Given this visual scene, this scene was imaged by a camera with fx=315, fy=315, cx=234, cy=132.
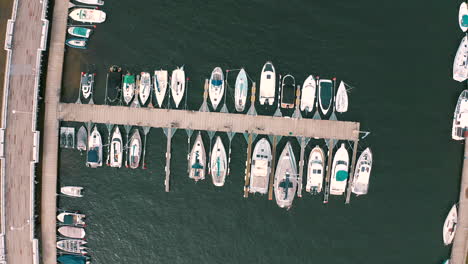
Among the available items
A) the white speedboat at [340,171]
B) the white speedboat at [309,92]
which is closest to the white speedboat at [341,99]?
the white speedboat at [309,92]

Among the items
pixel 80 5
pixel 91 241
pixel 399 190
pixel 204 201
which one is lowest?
pixel 91 241

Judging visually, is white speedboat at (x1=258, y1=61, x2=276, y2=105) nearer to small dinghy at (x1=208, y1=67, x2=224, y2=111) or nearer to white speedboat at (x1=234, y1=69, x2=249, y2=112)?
white speedboat at (x1=234, y1=69, x2=249, y2=112)

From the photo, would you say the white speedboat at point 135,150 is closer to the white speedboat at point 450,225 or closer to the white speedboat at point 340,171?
the white speedboat at point 340,171

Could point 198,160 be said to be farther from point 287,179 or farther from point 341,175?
point 341,175

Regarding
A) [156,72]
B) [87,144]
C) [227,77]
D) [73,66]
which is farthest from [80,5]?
[227,77]

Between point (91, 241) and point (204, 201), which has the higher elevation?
point (204, 201)

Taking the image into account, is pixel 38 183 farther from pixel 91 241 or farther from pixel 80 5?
pixel 80 5

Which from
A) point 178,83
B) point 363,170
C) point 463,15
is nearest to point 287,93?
point 363,170
